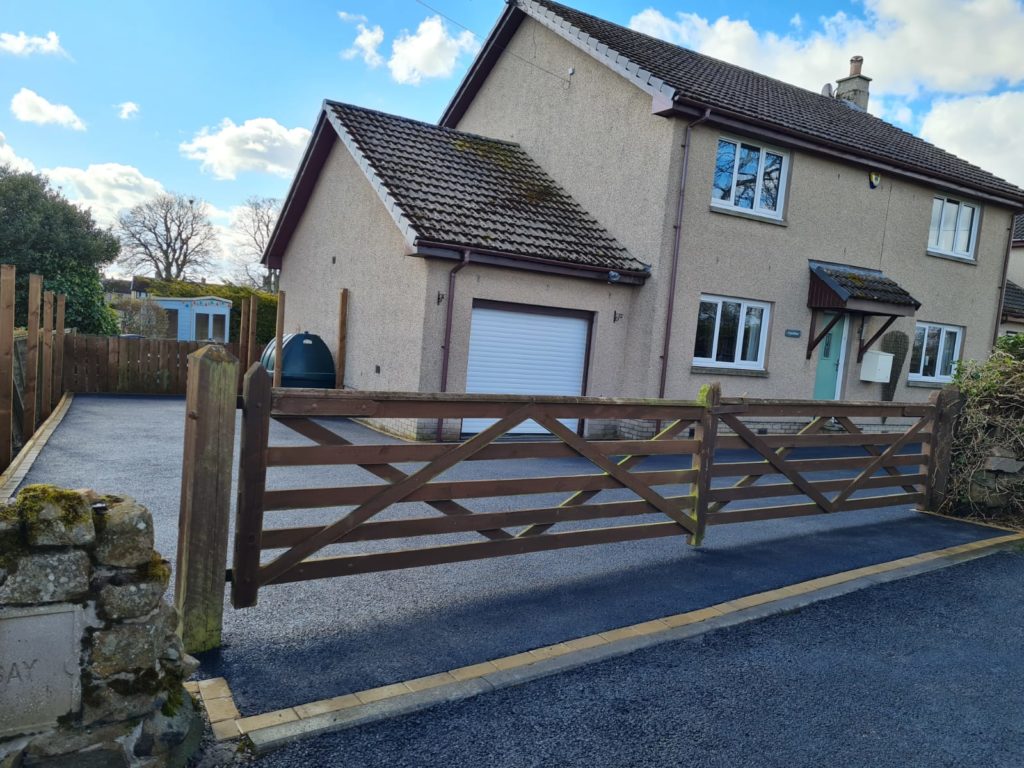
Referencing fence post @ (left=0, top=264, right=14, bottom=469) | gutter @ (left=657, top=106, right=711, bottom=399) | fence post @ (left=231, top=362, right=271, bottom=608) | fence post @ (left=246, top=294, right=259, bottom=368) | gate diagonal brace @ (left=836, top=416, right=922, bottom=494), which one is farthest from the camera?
fence post @ (left=246, top=294, right=259, bottom=368)

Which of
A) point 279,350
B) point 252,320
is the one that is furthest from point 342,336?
point 252,320

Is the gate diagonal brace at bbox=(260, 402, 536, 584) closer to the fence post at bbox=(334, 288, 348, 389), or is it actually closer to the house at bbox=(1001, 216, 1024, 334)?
the fence post at bbox=(334, 288, 348, 389)

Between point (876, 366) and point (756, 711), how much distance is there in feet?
46.2

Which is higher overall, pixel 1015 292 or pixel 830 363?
pixel 1015 292

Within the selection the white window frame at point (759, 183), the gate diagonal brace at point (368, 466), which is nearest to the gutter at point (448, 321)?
the white window frame at point (759, 183)

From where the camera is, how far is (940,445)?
8648 mm

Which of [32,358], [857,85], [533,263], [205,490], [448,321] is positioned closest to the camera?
[205,490]

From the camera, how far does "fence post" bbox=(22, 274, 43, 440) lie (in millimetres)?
8664

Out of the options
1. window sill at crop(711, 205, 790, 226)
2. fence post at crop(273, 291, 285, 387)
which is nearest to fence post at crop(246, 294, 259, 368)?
fence post at crop(273, 291, 285, 387)

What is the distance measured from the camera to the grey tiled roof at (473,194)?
1208 centimetres

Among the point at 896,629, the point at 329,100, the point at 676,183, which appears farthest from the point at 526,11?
the point at 896,629

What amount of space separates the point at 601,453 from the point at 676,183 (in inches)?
344

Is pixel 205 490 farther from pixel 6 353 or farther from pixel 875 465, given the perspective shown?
pixel 875 465

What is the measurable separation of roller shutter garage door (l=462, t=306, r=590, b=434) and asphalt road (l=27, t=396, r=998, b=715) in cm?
386
